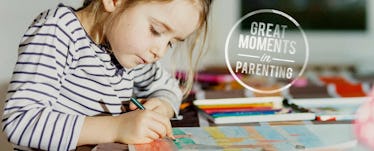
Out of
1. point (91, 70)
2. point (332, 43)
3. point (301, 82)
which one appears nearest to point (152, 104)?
point (91, 70)

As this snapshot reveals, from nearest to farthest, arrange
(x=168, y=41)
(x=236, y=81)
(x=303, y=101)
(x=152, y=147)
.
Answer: (x=152, y=147), (x=168, y=41), (x=303, y=101), (x=236, y=81)

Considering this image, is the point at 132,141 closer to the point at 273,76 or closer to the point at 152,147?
the point at 152,147

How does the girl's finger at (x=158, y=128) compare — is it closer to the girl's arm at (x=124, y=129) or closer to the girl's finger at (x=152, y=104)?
the girl's arm at (x=124, y=129)

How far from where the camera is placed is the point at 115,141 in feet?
2.39

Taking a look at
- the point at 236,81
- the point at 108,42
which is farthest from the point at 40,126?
the point at 236,81

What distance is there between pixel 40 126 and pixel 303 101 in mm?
432

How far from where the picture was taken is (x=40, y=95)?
739 millimetres

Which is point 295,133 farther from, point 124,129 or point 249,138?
point 124,129

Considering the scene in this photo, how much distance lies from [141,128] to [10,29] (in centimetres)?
44

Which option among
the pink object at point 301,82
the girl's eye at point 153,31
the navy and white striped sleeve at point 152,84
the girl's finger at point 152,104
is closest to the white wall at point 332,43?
the pink object at point 301,82

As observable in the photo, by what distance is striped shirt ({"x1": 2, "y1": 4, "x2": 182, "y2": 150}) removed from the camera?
0.72 meters

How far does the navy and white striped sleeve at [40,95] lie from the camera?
0.72 m

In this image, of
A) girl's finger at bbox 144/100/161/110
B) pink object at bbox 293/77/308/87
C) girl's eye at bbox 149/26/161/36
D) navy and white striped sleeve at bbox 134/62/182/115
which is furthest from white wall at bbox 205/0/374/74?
girl's eye at bbox 149/26/161/36

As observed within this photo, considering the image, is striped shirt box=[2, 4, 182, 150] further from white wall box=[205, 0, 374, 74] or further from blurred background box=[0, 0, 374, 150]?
white wall box=[205, 0, 374, 74]
